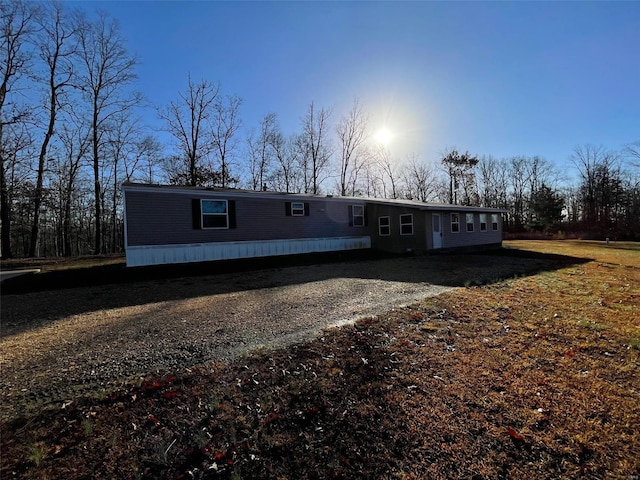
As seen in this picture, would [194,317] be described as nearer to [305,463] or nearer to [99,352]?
[99,352]

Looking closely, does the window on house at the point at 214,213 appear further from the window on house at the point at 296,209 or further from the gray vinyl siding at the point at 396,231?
the gray vinyl siding at the point at 396,231

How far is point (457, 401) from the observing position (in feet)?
9.18

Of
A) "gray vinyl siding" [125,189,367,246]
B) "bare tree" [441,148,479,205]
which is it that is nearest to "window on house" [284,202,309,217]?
"gray vinyl siding" [125,189,367,246]

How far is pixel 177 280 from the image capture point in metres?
9.28

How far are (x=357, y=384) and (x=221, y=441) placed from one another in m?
1.32

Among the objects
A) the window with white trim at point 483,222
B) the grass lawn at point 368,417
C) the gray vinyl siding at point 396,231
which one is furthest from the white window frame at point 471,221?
the grass lawn at point 368,417

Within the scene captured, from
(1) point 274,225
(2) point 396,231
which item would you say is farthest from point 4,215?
(2) point 396,231

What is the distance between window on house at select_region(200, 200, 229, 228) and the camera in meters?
12.4

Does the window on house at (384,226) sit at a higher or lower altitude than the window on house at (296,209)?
lower

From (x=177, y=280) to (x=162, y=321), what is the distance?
4431 millimetres

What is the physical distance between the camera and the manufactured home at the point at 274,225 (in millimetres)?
11234

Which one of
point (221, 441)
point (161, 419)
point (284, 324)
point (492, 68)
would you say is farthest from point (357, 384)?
point (492, 68)

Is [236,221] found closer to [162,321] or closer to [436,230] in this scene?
[162,321]

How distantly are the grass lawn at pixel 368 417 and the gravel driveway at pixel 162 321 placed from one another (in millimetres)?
467
